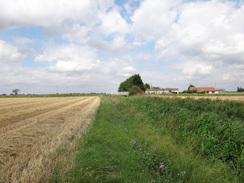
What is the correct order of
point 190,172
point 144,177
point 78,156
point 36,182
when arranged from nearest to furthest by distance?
point 36,182 < point 144,177 < point 190,172 < point 78,156

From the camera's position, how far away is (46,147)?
652cm

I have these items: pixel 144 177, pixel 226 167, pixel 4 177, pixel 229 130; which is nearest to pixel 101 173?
pixel 144 177

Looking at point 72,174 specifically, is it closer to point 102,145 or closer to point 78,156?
point 78,156

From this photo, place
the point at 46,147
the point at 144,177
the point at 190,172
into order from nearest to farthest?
1. the point at 144,177
2. the point at 190,172
3. the point at 46,147

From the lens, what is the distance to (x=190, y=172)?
5188mm

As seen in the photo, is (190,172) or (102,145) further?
(102,145)

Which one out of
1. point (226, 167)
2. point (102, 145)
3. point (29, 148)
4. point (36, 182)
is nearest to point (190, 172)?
point (226, 167)

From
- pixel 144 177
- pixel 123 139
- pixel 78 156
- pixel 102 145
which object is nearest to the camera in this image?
pixel 144 177

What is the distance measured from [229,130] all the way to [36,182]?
667 centimetres

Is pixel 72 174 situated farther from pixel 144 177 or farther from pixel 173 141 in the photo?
pixel 173 141

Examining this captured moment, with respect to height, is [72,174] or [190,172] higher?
[72,174]

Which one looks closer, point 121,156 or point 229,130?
point 121,156

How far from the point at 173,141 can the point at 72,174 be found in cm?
531

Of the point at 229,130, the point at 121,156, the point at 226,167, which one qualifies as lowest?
the point at 226,167
